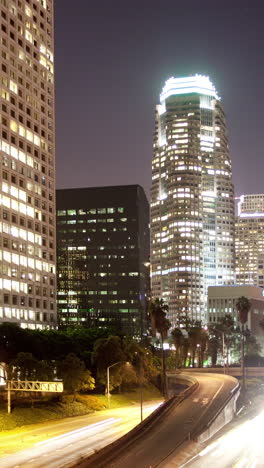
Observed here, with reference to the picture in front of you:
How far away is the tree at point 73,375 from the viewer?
12569 cm

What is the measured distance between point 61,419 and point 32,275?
2798 inches

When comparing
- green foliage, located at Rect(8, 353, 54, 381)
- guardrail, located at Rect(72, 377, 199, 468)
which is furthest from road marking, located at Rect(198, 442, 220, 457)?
green foliage, located at Rect(8, 353, 54, 381)

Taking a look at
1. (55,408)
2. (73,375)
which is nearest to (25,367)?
(55,408)

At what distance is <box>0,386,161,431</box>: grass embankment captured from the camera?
10344 centimetres

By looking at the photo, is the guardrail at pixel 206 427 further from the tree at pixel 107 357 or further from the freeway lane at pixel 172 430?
the tree at pixel 107 357

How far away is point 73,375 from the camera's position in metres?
126

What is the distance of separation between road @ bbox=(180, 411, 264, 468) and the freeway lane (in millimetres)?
3094

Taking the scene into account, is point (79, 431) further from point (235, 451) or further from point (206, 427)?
point (235, 451)

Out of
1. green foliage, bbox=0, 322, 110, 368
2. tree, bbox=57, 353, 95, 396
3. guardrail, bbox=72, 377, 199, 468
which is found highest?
green foliage, bbox=0, 322, 110, 368

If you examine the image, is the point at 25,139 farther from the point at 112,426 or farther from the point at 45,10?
the point at 112,426

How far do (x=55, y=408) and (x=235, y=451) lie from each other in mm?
44264

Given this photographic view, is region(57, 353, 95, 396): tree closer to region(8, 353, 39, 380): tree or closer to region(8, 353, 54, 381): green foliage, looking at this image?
region(8, 353, 54, 381): green foliage

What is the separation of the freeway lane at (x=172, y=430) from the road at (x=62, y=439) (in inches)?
197

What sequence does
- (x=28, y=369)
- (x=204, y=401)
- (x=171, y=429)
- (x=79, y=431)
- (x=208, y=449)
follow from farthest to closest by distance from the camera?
(x=204, y=401)
(x=28, y=369)
(x=79, y=431)
(x=171, y=429)
(x=208, y=449)
